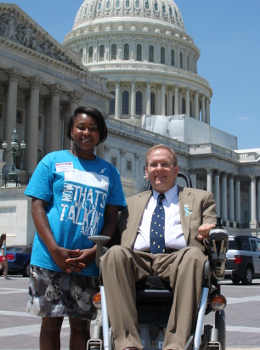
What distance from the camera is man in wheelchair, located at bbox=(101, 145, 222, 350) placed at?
15.4 ft

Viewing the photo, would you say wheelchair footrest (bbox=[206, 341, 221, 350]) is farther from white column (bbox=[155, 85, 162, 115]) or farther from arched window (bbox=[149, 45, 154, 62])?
arched window (bbox=[149, 45, 154, 62])

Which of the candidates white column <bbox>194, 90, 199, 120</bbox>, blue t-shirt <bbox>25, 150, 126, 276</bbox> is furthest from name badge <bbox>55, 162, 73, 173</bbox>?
white column <bbox>194, 90, 199, 120</bbox>

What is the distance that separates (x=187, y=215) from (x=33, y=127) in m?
41.7

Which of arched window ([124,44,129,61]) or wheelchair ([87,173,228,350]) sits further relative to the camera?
arched window ([124,44,129,61])

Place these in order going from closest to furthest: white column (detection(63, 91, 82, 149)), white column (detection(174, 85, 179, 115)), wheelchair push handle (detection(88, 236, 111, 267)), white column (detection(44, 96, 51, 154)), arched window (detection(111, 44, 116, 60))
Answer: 1. wheelchair push handle (detection(88, 236, 111, 267))
2. white column (detection(44, 96, 51, 154))
3. white column (detection(63, 91, 82, 149))
4. white column (detection(174, 85, 179, 115))
5. arched window (detection(111, 44, 116, 60))

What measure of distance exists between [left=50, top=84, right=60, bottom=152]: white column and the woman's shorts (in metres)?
43.2

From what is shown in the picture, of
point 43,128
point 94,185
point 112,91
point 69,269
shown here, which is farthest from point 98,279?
point 112,91

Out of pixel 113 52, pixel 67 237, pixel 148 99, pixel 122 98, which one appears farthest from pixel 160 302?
pixel 113 52

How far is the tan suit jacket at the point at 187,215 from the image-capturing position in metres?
5.38

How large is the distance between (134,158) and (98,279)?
212 ft

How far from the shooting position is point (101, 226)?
17.6ft

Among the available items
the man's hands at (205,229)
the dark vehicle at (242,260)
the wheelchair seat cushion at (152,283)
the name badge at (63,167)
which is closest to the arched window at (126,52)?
the dark vehicle at (242,260)

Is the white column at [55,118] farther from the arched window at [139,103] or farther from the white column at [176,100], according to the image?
the white column at [176,100]

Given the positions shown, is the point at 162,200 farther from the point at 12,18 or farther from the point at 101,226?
the point at 12,18
